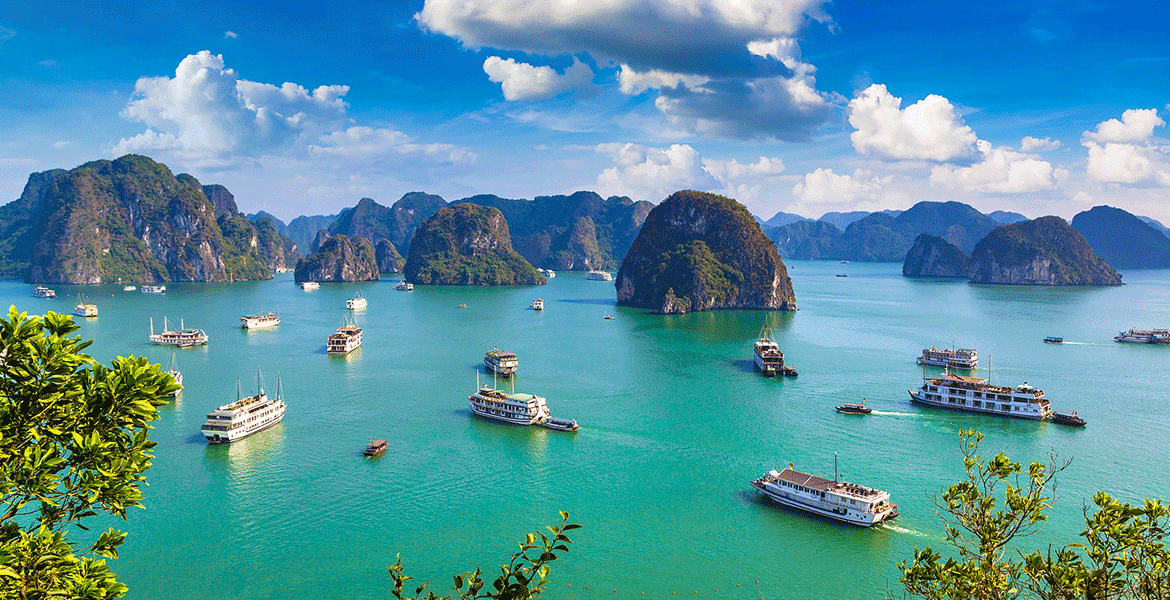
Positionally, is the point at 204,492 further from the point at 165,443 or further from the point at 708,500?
the point at 708,500

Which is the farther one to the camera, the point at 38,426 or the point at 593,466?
the point at 593,466

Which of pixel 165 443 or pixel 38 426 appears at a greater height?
pixel 38 426

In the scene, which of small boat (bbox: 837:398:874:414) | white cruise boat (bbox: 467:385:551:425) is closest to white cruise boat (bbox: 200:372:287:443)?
white cruise boat (bbox: 467:385:551:425)

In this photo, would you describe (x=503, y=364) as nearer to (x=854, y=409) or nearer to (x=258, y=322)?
(x=854, y=409)

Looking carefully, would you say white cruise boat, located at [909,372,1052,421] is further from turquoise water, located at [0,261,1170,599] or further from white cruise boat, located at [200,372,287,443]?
white cruise boat, located at [200,372,287,443]

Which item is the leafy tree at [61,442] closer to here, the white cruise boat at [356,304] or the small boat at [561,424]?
the small boat at [561,424]

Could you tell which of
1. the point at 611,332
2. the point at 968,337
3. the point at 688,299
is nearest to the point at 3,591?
the point at 611,332
